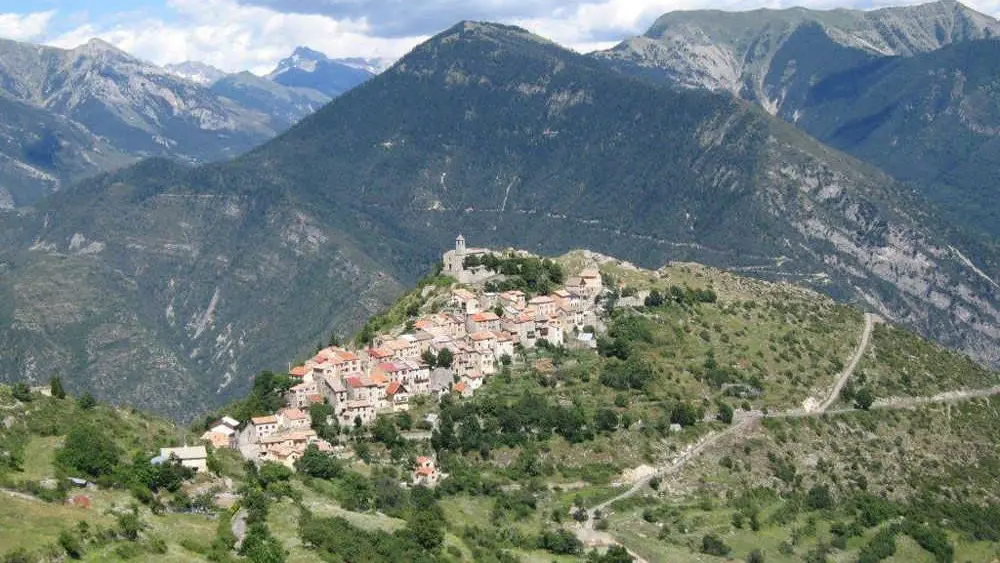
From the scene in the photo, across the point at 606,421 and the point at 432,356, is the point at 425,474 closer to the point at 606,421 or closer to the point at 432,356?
the point at 606,421

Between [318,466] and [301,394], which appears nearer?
[318,466]

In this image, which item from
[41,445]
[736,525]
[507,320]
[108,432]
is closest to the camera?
[41,445]

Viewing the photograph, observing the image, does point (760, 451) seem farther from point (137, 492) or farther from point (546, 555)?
point (137, 492)

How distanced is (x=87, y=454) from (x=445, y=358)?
1799 inches

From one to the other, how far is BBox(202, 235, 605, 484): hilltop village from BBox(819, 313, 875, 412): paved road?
2504 centimetres

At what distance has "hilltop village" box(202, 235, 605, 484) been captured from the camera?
344ft

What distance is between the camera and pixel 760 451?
117 meters

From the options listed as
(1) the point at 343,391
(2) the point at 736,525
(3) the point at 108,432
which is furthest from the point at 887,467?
(3) the point at 108,432

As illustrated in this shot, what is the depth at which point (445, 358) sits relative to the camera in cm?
11862

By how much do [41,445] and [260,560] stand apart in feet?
70.4

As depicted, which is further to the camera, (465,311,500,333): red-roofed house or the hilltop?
(465,311,500,333): red-roofed house

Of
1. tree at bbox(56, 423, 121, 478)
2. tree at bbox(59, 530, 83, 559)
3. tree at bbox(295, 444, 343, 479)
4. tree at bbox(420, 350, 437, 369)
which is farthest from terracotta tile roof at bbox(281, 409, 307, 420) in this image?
tree at bbox(59, 530, 83, 559)

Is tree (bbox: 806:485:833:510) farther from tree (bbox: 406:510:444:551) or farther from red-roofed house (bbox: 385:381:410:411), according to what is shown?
tree (bbox: 406:510:444:551)

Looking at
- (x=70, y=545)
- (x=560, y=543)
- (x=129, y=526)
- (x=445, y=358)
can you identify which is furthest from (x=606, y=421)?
(x=70, y=545)
